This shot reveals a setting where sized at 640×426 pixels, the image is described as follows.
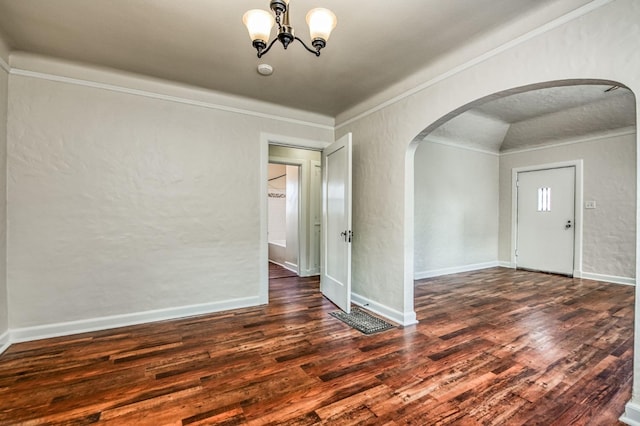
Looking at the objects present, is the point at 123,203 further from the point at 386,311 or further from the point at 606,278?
the point at 606,278

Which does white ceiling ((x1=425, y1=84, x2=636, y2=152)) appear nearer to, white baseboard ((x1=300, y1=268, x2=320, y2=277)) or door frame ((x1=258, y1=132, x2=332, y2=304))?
door frame ((x1=258, y1=132, x2=332, y2=304))

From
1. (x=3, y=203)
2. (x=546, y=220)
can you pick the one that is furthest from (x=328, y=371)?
(x=546, y=220)

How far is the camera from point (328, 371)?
2.10 m

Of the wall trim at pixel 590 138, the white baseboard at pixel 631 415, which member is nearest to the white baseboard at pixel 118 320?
the white baseboard at pixel 631 415

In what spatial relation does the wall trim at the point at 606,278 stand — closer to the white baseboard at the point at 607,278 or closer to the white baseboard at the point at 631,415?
the white baseboard at the point at 607,278

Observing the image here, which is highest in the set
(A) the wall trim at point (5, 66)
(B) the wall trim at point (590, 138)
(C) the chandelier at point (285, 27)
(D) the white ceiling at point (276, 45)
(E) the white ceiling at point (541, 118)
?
(E) the white ceiling at point (541, 118)

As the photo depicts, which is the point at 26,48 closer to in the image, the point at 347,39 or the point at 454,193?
the point at 347,39

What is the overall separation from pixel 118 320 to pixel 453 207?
5.48 meters

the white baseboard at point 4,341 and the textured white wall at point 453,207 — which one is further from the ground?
the textured white wall at point 453,207

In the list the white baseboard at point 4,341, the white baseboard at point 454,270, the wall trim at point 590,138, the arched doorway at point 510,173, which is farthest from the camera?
the white baseboard at point 454,270

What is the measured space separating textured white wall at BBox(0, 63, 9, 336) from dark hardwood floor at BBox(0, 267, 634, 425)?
316 millimetres

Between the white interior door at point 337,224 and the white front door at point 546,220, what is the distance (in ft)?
14.9

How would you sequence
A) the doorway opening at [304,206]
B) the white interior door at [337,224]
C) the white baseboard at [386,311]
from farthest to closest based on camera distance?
the doorway opening at [304,206] < the white interior door at [337,224] < the white baseboard at [386,311]

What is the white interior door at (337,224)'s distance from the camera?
326 centimetres
